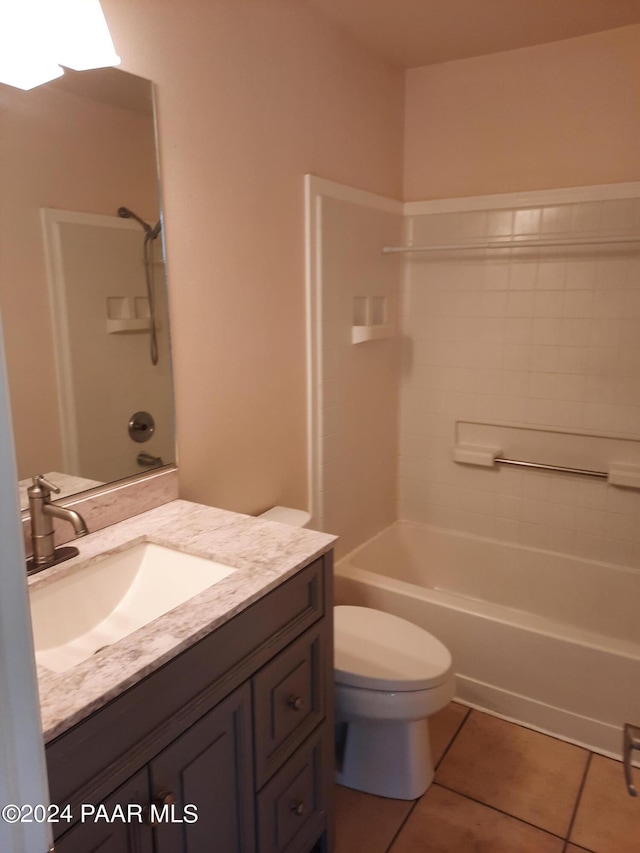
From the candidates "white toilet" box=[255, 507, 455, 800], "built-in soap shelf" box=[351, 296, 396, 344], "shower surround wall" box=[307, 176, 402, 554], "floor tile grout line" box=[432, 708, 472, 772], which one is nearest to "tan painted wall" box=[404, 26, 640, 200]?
"shower surround wall" box=[307, 176, 402, 554]

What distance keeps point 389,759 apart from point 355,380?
134 cm

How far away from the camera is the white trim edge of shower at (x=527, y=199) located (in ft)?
7.70

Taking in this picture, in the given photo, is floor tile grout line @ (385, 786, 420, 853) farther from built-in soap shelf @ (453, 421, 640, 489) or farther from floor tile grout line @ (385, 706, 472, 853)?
built-in soap shelf @ (453, 421, 640, 489)

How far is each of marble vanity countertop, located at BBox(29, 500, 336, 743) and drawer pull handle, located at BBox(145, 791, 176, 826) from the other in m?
0.23

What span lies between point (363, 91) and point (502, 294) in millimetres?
966

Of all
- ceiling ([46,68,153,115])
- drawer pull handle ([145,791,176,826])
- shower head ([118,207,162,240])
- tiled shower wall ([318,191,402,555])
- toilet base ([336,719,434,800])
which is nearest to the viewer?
drawer pull handle ([145,791,176,826])

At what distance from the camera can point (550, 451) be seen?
262 cm

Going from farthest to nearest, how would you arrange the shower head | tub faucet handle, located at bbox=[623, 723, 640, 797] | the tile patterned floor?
the tile patterned floor, the shower head, tub faucet handle, located at bbox=[623, 723, 640, 797]

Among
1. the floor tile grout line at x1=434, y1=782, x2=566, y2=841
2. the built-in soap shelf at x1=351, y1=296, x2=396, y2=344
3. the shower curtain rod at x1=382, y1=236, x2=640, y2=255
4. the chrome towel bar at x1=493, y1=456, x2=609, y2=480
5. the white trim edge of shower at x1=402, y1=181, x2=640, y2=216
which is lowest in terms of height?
the floor tile grout line at x1=434, y1=782, x2=566, y2=841

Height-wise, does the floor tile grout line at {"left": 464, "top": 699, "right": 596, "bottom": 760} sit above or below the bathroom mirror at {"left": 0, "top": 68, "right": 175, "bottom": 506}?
below

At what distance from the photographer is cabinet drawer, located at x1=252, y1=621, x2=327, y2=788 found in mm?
1293

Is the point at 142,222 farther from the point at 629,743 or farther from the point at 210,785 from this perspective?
the point at 629,743

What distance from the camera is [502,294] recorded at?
8.59ft

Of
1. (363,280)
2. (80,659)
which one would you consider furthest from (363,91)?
(80,659)
